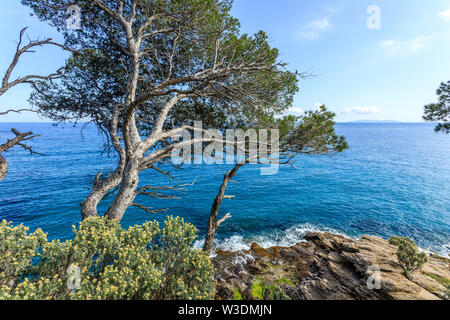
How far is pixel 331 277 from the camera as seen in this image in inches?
306

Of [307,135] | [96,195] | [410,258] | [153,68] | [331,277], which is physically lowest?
[331,277]

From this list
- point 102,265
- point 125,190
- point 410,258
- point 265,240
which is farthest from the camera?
point 265,240

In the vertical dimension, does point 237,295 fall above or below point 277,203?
above

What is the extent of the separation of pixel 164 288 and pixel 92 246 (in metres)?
1.85

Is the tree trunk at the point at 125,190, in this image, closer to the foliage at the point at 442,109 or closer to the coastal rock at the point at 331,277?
the coastal rock at the point at 331,277

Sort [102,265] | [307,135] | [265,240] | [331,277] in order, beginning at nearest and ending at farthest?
1. [102,265]
2. [331,277]
3. [307,135]
4. [265,240]

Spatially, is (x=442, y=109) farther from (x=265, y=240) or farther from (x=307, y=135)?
(x=265, y=240)

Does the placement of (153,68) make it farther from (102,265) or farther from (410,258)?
(410,258)

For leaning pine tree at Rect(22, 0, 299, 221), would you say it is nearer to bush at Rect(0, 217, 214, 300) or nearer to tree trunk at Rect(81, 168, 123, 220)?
tree trunk at Rect(81, 168, 123, 220)

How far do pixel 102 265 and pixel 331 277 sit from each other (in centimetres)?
890

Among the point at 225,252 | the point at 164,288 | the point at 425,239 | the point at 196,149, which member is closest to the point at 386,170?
the point at 425,239

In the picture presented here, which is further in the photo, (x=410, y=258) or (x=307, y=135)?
(x=307, y=135)

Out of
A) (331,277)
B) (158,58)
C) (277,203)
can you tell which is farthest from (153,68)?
(277,203)

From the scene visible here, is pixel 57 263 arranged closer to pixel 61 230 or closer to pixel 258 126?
pixel 258 126
